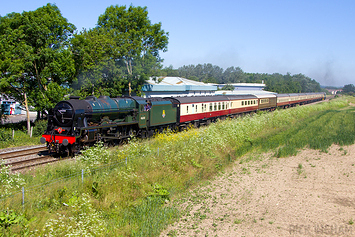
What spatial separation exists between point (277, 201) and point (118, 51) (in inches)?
980

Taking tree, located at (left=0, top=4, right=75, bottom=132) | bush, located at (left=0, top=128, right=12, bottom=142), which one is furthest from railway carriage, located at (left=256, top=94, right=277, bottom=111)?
bush, located at (left=0, top=128, right=12, bottom=142)

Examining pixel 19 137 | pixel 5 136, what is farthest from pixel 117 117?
pixel 5 136

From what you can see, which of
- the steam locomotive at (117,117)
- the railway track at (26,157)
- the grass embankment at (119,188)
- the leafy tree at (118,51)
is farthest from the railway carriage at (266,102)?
the railway track at (26,157)

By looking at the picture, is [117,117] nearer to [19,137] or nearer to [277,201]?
[19,137]

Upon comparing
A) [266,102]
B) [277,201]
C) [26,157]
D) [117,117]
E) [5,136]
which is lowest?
[277,201]

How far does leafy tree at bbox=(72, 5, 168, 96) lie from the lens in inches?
1066

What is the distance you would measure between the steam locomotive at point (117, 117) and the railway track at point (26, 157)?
0.78 meters

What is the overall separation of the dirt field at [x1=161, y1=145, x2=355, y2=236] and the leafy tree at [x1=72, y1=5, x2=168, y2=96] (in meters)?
18.5

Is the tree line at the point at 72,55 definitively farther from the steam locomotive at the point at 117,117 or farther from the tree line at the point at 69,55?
the steam locomotive at the point at 117,117

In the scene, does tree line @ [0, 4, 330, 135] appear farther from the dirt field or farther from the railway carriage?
the railway carriage

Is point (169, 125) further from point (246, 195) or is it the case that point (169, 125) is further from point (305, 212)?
point (305, 212)

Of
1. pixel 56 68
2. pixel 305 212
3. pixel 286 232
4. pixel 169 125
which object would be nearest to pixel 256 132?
pixel 169 125

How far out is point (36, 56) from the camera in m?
21.2

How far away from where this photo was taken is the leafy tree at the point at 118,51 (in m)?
27.1
